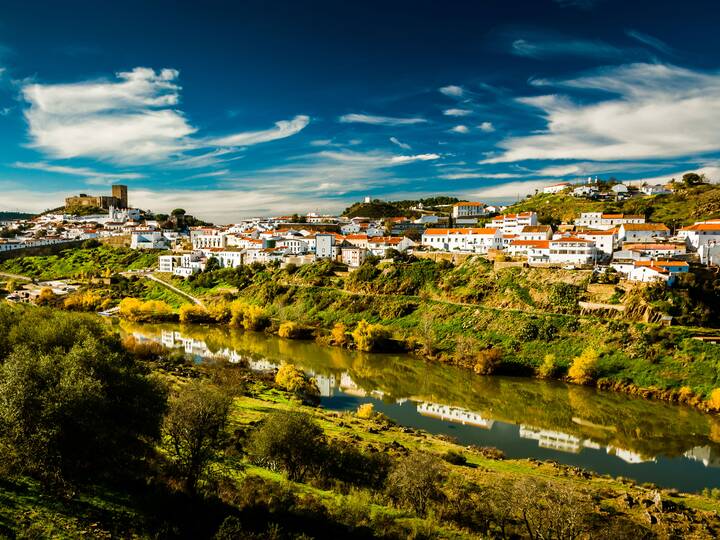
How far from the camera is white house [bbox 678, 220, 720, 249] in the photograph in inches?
2013

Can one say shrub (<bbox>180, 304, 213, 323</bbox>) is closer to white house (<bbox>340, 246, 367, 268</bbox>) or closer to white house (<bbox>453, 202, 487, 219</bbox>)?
white house (<bbox>340, 246, 367, 268</bbox>)

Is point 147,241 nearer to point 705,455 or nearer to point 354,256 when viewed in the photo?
point 354,256

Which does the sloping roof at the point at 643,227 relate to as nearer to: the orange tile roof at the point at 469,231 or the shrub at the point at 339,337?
the orange tile roof at the point at 469,231

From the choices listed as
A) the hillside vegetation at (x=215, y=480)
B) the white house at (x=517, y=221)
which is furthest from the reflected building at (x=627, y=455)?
the white house at (x=517, y=221)

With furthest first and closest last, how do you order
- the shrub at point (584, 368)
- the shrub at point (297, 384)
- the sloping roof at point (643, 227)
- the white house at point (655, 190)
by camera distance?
the white house at point (655, 190) → the sloping roof at point (643, 227) → the shrub at point (584, 368) → the shrub at point (297, 384)

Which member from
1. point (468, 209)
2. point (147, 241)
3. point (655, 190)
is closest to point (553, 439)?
point (468, 209)

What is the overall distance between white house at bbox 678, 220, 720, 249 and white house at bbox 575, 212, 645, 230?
42.5ft

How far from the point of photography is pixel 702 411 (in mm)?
30375

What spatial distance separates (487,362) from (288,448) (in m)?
26.7

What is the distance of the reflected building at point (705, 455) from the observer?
24.1m

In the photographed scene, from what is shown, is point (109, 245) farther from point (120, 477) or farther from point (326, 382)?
point (120, 477)

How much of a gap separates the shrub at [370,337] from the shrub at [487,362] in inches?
416

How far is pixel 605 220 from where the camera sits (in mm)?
69875

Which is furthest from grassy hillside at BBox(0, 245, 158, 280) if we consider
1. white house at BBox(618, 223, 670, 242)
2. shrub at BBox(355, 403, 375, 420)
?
white house at BBox(618, 223, 670, 242)
